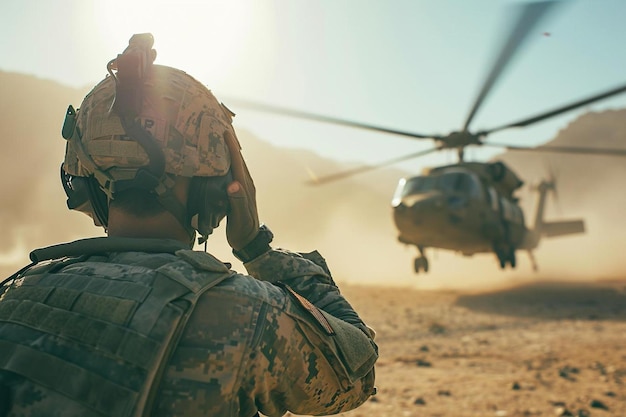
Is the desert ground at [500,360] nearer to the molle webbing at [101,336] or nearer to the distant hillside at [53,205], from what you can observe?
the molle webbing at [101,336]


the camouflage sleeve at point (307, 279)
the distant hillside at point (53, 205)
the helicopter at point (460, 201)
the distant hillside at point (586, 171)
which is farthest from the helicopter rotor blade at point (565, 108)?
the distant hillside at point (586, 171)

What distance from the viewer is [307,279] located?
4.74 ft

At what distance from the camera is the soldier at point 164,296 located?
1.01 metres

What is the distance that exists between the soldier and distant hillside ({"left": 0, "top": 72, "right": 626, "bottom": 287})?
296cm

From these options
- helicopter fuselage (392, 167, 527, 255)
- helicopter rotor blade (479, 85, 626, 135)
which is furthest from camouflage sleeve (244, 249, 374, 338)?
helicopter fuselage (392, 167, 527, 255)

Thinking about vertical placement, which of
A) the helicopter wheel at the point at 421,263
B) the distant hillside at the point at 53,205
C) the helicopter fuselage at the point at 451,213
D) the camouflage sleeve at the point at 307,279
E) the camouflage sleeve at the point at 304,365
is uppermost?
the distant hillside at the point at 53,205

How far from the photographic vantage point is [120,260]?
3.91 ft

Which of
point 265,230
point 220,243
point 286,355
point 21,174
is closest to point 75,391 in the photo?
point 286,355

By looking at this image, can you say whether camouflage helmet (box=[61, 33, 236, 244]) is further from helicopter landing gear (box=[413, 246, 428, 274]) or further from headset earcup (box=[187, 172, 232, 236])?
helicopter landing gear (box=[413, 246, 428, 274])

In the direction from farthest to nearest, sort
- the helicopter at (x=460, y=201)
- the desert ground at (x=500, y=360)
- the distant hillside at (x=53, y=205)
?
1. the distant hillside at (x=53, y=205)
2. the helicopter at (x=460, y=201)
3. the desert ground at (x=500, y=360)

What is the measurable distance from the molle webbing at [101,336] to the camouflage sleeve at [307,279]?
0.35 m

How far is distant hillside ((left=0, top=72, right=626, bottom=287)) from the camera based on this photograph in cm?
2112

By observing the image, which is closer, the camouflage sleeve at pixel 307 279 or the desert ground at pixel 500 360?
the camouflage sleeve at pixel 307 279

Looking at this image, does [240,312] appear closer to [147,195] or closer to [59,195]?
[147,195]
